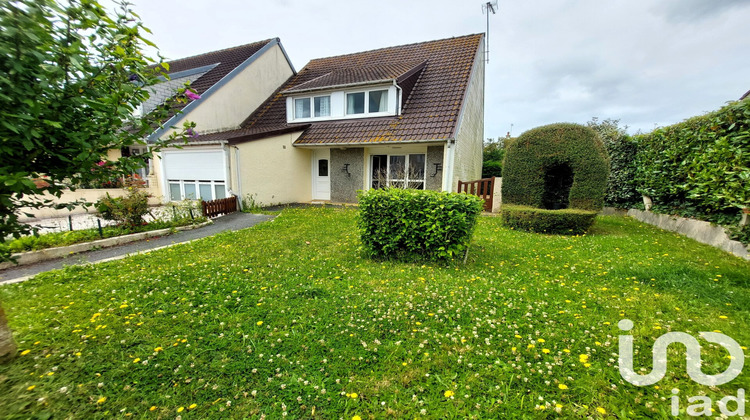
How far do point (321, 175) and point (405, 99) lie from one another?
5.73m

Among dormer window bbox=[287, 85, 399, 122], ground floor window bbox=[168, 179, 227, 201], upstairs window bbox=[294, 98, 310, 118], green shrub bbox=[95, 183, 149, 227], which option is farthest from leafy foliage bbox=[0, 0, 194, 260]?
upstairs window bbox=[294, 98, 310, 118]

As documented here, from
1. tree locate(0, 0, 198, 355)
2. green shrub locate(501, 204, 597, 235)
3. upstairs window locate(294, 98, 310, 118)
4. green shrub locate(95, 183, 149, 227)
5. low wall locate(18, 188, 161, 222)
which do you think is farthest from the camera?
upstairs window locate(294, 98, 310, 118)

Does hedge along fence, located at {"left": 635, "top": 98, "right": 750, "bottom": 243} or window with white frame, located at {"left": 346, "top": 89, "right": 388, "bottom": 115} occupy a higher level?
window with white frame, located at {"left": 346, "top": 89, "right": 388, "bottom": 115}

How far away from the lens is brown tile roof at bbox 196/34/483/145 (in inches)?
441

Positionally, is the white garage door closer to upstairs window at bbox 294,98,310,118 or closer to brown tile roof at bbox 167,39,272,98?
brown tile roof at bbox 167,39,272,98

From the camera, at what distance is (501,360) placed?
2.47 m

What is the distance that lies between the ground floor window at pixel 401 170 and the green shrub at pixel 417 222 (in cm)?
659

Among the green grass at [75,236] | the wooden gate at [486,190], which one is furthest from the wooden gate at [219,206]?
the wooden gate at [486,190]

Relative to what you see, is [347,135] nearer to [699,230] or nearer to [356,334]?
[356,334]

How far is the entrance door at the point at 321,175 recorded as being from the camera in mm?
14000

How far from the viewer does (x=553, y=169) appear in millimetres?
8773

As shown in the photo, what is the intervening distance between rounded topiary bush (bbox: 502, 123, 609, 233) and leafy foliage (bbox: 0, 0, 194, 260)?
28.6 ft

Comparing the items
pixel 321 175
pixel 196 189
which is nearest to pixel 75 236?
pixel 196 189

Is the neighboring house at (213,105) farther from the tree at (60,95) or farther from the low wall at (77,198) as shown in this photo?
the tree at (60,95)
